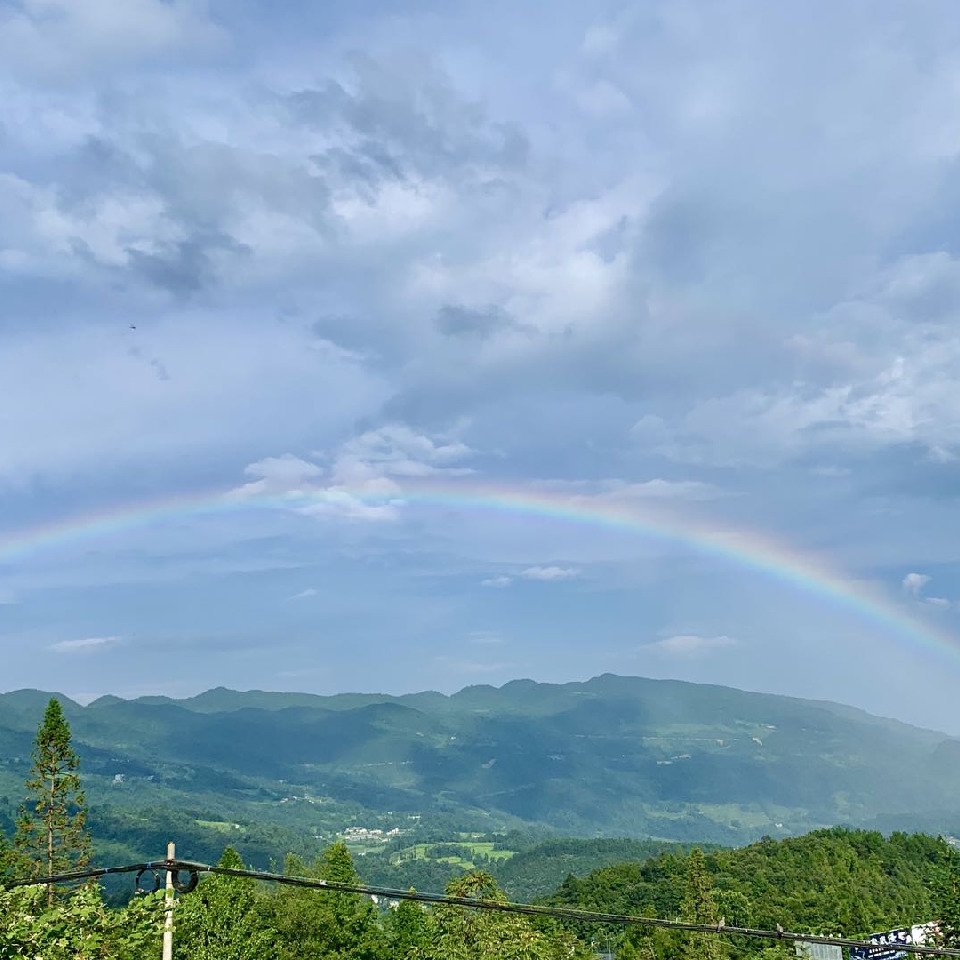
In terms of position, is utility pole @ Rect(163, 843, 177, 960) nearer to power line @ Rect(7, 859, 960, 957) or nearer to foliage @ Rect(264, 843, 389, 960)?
power line @ Rect(7, 859, 960, 957)

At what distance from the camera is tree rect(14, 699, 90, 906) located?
196ft

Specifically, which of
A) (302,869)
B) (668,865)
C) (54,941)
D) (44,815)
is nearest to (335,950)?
(302,869)

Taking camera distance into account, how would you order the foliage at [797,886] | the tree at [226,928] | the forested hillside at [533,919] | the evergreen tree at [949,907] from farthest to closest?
1. the foliage at [797,886]
2. the evergreen tree at [949,907]
3. the tree at [226,928]
4. the forested hillside at [533,919]

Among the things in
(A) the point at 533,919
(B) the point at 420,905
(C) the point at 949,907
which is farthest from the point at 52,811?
(C) the point at 949,907

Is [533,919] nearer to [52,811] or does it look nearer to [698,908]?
[698,908]

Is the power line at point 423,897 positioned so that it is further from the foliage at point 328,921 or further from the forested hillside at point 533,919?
the foliage at point 328,921

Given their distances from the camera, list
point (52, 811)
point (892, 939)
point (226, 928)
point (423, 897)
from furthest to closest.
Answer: point (892, 939)
point (226, 928)
point (52, 811)
point (423, 897)

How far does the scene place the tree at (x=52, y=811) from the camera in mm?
59656

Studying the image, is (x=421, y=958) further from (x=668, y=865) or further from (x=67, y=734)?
(x=668, y=865)

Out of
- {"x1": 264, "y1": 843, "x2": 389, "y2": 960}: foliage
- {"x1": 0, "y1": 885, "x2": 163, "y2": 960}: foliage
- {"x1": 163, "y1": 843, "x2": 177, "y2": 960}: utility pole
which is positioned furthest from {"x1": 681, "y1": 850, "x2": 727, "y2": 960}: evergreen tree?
{"x1": 0, "y1": 885, "x2": 163, "y2": 960}: foliage

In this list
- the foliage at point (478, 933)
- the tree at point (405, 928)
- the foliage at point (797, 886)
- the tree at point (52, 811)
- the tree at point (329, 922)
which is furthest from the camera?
the foliage at point (797, 886)

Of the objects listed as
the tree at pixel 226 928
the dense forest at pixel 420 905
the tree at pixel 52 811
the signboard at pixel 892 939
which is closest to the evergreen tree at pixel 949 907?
the dense forest at pixel 420 905

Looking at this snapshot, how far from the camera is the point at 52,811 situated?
6038 centimetres

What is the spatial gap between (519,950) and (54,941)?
4190cm
